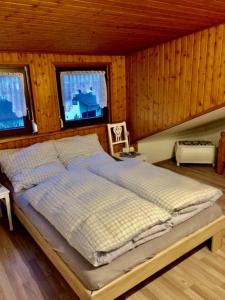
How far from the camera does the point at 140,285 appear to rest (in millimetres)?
1772

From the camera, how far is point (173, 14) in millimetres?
1867

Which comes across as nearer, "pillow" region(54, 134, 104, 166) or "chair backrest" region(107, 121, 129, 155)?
"pillow" region(54, 134, 104, 166)

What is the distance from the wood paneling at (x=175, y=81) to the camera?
2.46m

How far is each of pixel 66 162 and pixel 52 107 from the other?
2.64 feet

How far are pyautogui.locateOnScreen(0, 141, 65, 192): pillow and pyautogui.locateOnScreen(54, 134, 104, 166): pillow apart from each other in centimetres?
11

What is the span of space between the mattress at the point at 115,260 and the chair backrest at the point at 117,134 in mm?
1879

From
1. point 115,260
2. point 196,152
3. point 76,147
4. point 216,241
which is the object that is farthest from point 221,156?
point 115,260

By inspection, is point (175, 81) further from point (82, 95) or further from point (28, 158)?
point (28, 158)

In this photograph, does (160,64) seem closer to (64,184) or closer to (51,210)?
(64,184)

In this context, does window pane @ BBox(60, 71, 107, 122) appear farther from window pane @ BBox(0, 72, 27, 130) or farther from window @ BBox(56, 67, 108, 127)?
window pane @ BBox(0, 72, 27, 130)

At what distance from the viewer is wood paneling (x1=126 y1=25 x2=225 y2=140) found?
2.46 meters

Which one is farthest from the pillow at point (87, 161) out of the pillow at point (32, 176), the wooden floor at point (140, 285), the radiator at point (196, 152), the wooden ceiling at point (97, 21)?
the radiator at point (196, 152)

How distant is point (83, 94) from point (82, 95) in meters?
0.02

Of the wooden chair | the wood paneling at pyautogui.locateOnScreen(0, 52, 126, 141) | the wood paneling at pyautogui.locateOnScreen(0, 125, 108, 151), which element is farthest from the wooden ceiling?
the wooden chair
